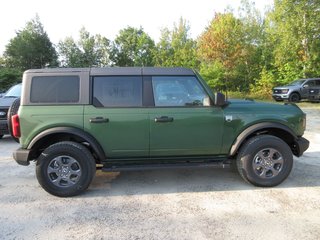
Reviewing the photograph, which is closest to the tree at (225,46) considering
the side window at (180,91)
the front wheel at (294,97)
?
the front wheel at (294,97)

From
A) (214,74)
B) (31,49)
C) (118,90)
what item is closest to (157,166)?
(118,90)

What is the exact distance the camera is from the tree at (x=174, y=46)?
3606 cm

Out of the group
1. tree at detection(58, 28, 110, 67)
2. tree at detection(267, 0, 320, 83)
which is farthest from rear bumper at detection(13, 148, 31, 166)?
tree at detection(58, 28, 110, 67)

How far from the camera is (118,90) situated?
484 centimetres

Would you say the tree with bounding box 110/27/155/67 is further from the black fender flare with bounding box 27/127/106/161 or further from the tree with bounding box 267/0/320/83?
the black fender flare with bounding box 27/127/106/161

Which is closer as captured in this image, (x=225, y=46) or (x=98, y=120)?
(x=98, y=120)

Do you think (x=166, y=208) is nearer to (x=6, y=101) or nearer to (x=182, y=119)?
(x=182, y=119)

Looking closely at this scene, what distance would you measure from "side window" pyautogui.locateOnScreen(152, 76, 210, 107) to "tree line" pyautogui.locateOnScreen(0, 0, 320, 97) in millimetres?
15815

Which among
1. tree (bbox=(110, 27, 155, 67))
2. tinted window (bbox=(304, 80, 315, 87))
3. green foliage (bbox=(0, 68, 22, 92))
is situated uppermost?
tree (bbox=(110, 27, 155, 67))

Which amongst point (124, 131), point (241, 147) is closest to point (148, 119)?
point (124, 131)

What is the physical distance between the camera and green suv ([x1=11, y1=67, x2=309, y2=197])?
4.69 m

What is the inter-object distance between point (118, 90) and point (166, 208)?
180 centimetres

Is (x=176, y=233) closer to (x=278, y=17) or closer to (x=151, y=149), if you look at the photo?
(x=151, y=149)

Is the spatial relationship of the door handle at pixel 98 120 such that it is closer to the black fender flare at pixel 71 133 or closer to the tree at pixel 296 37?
the black fender flare at pixel 71 133
